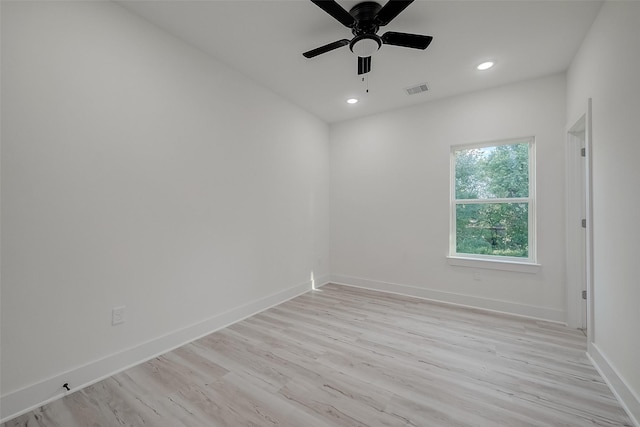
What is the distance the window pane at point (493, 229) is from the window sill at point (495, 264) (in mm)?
178

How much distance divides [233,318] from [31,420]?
1.55 meters

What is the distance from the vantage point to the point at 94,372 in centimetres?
189

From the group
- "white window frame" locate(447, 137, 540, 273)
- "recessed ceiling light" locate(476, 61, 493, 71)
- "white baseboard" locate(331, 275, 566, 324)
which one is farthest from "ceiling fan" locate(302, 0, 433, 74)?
"white baseboard" locate(331, 275, 566, 324)

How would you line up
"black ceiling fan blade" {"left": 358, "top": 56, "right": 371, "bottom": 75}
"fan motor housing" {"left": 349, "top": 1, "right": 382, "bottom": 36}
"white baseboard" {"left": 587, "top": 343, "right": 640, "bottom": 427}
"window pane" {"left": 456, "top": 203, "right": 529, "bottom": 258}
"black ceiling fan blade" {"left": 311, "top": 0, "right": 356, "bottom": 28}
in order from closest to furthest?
"white baseboard" {"left": 587, "top": 343, "right": 640, "bottom": 427} < "black ceiling fan blade" {"left": 311, "top": 0, "right": 356, "bottom": 28} < "fan motor housing" {"left": 349, "top": 1, "right": 382, "bottom": 36} < "black ceiling fan blade" {"left": 358, "top": 56, "right": 371, "bottom": 75} < "window pane" {"left": 456, "top": 203, "right": 529, "bottom": 258}

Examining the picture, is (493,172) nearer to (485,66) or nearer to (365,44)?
(485,66)

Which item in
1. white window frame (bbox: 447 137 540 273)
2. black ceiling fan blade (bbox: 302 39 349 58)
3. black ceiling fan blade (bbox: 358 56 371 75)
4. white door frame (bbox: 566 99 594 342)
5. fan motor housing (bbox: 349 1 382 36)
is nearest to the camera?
fan motor housing (bbox: 349 1 382 36)

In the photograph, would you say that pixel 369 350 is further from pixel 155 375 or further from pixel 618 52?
pixel 618 52

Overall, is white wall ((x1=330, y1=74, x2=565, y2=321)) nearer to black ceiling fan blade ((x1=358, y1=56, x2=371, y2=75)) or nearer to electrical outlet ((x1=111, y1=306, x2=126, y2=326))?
black ceiling fan blade ((x1=358, y1=56, x2=371, y2=75))

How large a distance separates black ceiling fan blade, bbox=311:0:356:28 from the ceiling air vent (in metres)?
1.64

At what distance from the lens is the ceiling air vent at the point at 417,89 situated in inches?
128

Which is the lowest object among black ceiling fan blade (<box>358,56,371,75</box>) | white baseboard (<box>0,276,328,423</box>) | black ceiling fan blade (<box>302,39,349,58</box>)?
white baseboard (<box>0,276,328,423</box>)

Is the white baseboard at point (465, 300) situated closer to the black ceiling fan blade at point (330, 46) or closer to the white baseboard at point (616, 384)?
the white baseboard at point (616, 384)

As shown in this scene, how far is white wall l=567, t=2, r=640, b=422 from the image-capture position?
1.57m

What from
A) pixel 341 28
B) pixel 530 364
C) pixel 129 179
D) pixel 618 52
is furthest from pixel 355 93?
pixel 530 364
